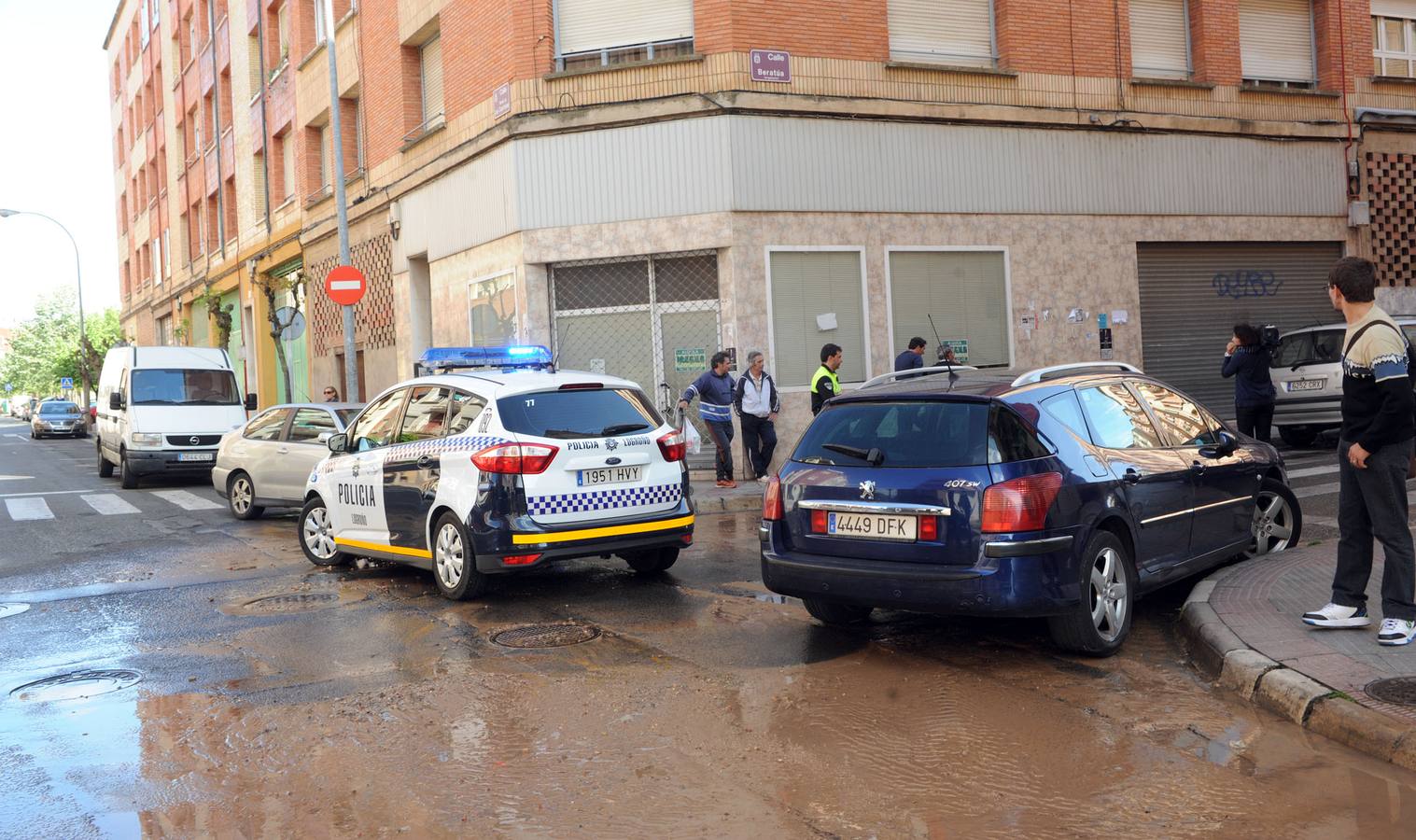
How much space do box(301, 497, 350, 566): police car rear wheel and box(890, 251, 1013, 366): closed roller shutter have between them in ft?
30.8

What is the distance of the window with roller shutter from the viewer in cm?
1677

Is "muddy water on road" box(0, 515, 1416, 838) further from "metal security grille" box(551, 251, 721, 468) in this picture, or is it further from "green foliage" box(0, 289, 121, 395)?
"green foliage" box(0, 289, 121, 395)

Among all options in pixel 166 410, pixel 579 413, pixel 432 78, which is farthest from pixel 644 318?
pixel 579 413

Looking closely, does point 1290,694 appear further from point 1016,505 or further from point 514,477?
point 514,477

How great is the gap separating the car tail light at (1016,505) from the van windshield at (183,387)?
57.3ft

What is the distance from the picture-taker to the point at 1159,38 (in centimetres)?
1930

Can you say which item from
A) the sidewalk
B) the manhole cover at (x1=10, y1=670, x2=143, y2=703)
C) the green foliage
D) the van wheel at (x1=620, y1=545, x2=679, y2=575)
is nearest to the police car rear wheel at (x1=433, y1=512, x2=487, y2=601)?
the van wheel at (x1=620, y1=545, x2=679, y2=575)

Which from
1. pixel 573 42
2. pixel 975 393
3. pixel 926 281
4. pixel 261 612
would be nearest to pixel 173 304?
pixel 573 42

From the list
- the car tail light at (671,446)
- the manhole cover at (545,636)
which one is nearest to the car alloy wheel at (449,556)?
the manhole cover at (545,636)

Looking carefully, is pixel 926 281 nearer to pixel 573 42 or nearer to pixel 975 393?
pixel 573 42

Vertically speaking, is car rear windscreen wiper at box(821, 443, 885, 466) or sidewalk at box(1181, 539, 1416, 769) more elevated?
car rear windscreen wiper at box(821, 443, 885, 466)

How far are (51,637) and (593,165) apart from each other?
10803mm

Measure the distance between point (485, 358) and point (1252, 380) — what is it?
8288 mm

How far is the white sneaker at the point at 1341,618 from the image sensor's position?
597 centimetres
